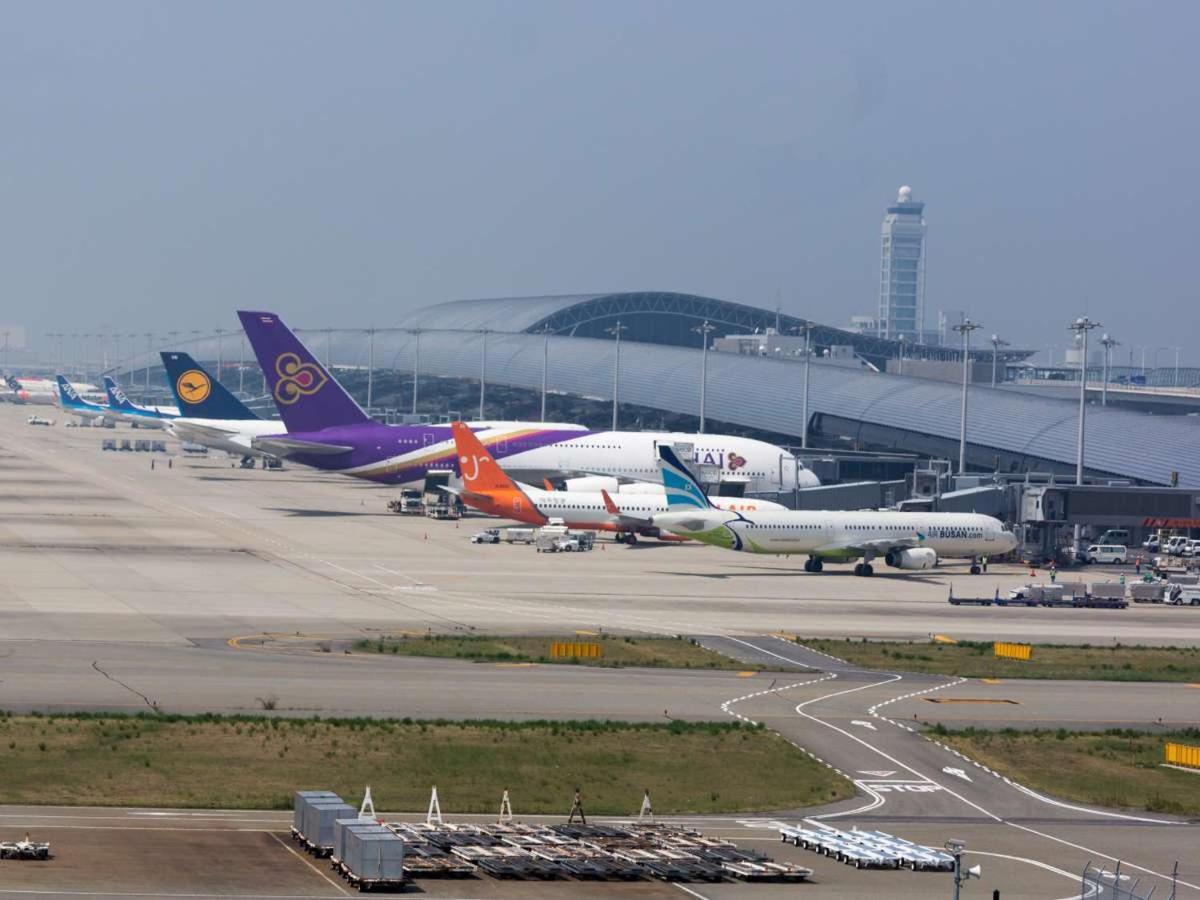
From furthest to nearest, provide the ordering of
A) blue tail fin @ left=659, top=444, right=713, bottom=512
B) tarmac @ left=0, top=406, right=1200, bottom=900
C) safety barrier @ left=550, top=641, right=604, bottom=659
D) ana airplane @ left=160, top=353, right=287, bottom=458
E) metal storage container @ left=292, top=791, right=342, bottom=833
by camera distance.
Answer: ana airplane @ left=160, top=353, right=287, bottom=458 → blue tail fin @ left=659, top=444, right=713, bottom=512 → safety barrier @ left=550, top=641, right=604, bottom=659 → metal storage container @ left=292, top=791, right=342, bottom=833 → tarmac @ left=0, top=406, right=1200, bottom=900

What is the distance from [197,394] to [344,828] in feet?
355

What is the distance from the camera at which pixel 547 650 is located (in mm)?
56188

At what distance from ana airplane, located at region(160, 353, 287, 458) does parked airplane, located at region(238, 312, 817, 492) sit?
2373 centimetres

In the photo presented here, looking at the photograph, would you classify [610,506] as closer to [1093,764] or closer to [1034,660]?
[1034,660]

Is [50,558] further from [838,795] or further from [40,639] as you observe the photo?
[838,795]

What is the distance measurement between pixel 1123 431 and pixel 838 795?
3586 inches

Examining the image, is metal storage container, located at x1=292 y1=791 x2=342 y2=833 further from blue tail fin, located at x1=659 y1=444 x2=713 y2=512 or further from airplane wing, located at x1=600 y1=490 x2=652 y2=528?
airplane wing, located at x1=600 y1=490 x2=652 y2=528

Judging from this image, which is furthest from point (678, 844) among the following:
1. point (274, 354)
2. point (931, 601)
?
point (274, 354)

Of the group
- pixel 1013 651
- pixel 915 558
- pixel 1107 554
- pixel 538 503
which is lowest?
pixel 1013 651

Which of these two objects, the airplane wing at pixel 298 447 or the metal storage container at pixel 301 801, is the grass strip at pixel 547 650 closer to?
the metal storage container at pixel 301 801

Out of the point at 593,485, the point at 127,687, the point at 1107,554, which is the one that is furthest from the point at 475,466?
the point at 127,687

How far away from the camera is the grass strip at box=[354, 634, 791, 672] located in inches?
2146

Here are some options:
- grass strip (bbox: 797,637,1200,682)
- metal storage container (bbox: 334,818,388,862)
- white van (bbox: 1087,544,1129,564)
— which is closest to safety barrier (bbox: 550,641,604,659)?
grass strip (bbox: 797,637,1200,682)

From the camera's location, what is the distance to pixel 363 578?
7512 cm
